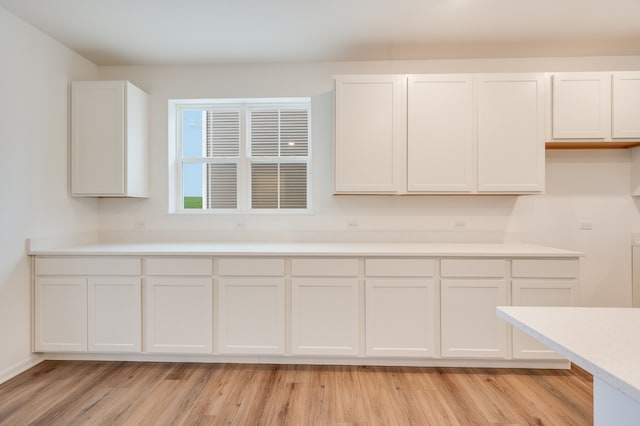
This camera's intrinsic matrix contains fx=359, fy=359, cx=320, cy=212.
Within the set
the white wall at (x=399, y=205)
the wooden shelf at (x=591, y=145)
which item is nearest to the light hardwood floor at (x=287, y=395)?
the white wall at (x=399, y=205)

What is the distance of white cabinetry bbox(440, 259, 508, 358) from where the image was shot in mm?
2650

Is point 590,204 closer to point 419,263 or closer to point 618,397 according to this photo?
point 419,263

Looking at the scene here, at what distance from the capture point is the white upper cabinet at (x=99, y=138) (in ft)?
10.0

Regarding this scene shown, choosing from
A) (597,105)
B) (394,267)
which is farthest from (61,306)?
(597,105)

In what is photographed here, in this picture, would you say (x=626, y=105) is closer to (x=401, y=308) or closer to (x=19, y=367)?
(x=401, y=308)

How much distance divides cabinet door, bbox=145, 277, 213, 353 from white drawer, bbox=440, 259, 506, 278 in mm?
1775

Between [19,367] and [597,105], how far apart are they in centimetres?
484

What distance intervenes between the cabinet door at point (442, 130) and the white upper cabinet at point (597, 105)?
2.36 feet

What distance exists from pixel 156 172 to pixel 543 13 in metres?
3.40

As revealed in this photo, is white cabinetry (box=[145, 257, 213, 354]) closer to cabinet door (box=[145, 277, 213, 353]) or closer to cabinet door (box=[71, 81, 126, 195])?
cabinet door (box=[145, 277, 213, 353])

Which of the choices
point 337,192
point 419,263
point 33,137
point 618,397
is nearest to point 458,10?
point 337,192

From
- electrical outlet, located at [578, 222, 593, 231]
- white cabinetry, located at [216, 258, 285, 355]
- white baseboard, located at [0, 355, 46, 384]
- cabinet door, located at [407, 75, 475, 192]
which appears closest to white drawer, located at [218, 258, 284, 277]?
white cabinetry, located at [216, 258, 285, 355]

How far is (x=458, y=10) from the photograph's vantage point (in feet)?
8.14

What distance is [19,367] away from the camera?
8.59ft
